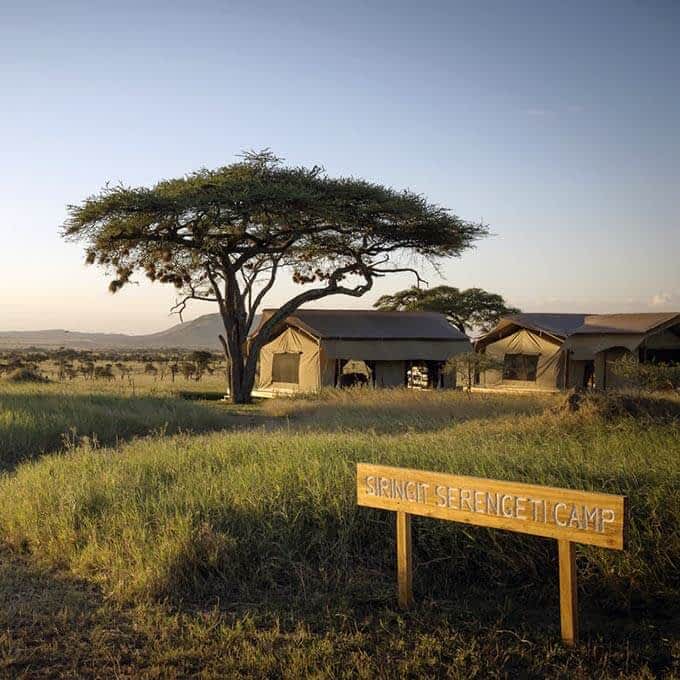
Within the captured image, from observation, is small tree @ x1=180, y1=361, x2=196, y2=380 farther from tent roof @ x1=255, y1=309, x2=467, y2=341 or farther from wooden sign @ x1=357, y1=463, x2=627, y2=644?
wooden sign @ x1=357, y1=463, x2=627, y2=644

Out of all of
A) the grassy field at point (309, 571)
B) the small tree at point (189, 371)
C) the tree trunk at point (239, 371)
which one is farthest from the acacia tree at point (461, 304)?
the grassy field at point (309, 571)

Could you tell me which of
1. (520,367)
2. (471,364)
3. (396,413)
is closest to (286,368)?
(471,364)

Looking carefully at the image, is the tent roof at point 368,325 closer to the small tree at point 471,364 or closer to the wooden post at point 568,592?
the small tree at point 471,364

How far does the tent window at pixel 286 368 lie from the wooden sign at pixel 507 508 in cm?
2566

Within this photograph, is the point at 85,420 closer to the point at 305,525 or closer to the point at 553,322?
the point at 305,525

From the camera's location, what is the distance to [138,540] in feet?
22.8

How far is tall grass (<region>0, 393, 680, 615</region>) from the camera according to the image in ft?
20.6

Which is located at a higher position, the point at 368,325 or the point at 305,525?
the point at 368,325

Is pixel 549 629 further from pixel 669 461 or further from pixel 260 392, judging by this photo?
pixel 260 392

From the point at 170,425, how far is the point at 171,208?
10851mm

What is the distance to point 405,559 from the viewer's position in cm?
592

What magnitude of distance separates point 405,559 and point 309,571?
40.9 inches

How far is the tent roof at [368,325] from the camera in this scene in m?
30.4

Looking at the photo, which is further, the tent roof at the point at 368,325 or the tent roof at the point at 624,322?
the tent roof at the point at 368,325
